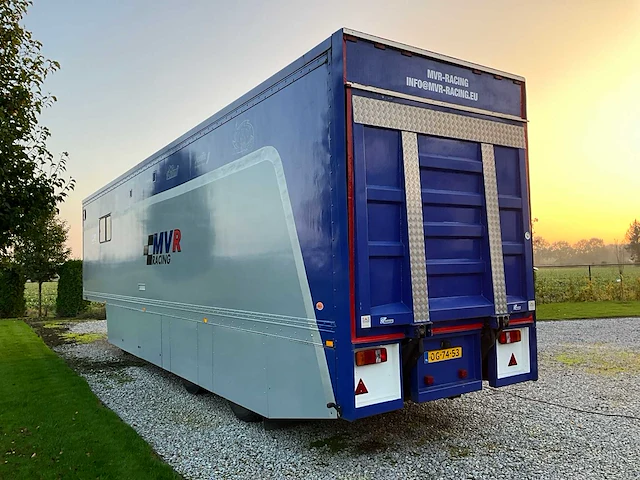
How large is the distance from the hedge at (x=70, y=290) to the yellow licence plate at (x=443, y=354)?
17112mm

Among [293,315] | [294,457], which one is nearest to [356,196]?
[293,315]

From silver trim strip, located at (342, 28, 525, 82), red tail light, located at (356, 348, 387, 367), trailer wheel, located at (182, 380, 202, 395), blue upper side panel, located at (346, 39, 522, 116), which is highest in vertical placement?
silver trim strip, located at (342, 28, 525, 82)

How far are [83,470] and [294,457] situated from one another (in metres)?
1.72

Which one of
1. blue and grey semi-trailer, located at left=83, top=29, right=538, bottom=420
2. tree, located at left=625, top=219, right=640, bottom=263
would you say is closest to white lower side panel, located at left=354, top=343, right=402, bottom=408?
blue and grey semi-trailer, located at left=83, top=29, right=538, bottom=420

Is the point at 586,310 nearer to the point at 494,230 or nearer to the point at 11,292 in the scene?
the point at 494,230

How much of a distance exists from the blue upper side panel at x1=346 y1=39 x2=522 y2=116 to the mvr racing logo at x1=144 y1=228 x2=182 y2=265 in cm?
349

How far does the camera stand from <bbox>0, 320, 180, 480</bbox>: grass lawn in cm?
404

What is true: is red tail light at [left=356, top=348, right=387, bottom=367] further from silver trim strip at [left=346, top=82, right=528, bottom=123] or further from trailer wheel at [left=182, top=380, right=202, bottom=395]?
trailer wheel at [left=182, top=380, right=202, bottom=395]

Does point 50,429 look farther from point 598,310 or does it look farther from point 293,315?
point 598,310

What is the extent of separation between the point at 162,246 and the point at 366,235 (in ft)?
13.1

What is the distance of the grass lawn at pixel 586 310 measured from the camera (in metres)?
14.3

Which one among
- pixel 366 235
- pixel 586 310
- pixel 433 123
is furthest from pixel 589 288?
pixel 366 235

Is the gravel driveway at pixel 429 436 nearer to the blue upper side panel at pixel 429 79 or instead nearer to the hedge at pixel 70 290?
the blue upper side panel at pixel 429 79

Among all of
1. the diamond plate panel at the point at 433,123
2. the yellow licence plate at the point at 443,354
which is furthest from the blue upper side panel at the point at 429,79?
the yellow licence plate at the point at 443,354
